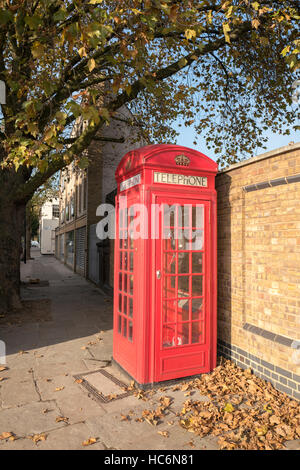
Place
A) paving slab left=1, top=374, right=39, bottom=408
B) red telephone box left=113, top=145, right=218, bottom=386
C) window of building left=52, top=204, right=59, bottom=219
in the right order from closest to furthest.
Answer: paving slab left=1, top=374, right=39, bottom=408, red telephone box left=113, top=145, right=218, bottom=386, window of building left=52, top=204, right=59, bottom=219

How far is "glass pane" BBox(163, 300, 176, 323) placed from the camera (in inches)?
167

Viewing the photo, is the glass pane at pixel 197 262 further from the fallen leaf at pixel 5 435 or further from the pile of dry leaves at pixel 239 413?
the fallen leaf at pixel 5 435

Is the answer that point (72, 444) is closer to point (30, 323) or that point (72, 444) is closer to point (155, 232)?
point (155, 232)

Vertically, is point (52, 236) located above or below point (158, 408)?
above

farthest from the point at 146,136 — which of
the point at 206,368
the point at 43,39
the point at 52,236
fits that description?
the point at 52,236

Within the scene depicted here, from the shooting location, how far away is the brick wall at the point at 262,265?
388 cm

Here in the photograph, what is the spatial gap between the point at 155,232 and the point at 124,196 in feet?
3.24

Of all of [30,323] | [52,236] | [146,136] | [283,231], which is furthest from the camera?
[52,236]

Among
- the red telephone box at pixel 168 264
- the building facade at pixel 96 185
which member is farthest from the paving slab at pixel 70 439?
the building facade at pixel 96 185

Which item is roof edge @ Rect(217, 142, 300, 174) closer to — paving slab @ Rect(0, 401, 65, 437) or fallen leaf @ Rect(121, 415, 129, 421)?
fallen leaf @ Rect(121, 415, 129, 421)

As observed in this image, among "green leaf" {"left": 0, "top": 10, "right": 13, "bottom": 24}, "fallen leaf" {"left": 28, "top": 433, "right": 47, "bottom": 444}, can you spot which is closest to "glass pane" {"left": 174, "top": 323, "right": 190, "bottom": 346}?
"fallen leaf" {"left": 28, "top": 433, "right": 47, "bottom": 444}

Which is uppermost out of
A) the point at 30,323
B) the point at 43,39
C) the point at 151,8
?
the point at 151,8

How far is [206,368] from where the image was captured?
14.8 ft
